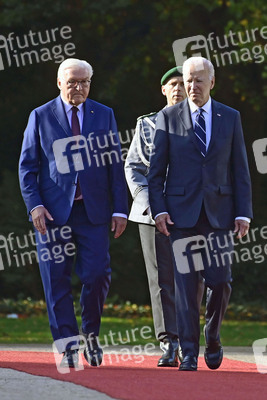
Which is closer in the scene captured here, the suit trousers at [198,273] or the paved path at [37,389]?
the paved path at [37,389]

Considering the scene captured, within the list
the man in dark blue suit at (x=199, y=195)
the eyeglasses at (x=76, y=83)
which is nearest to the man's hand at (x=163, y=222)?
the man in dark blue suit at (x=199, y=195)

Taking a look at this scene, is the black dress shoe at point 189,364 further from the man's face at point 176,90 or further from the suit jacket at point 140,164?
the man's face at point 176,90

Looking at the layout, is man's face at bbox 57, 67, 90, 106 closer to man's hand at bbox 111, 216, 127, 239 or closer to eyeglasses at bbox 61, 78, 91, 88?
eyeglasses at bbox 61, 78, 91, 88

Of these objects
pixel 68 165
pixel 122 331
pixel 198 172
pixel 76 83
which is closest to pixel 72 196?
pixel 68 165

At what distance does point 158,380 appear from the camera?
23.4 ft

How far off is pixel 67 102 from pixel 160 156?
865 millimetres

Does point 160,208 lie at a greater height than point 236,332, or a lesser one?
greater

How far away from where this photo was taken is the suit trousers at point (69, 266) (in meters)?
8.16

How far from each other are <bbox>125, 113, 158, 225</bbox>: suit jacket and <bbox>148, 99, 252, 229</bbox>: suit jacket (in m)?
0.59

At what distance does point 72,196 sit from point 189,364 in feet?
4.70

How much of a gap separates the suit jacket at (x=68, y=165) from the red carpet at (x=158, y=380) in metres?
1.11

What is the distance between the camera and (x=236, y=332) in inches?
566

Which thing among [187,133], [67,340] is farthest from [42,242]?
[187,133]

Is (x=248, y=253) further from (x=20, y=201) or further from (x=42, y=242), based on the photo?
(x=42, y=242)
